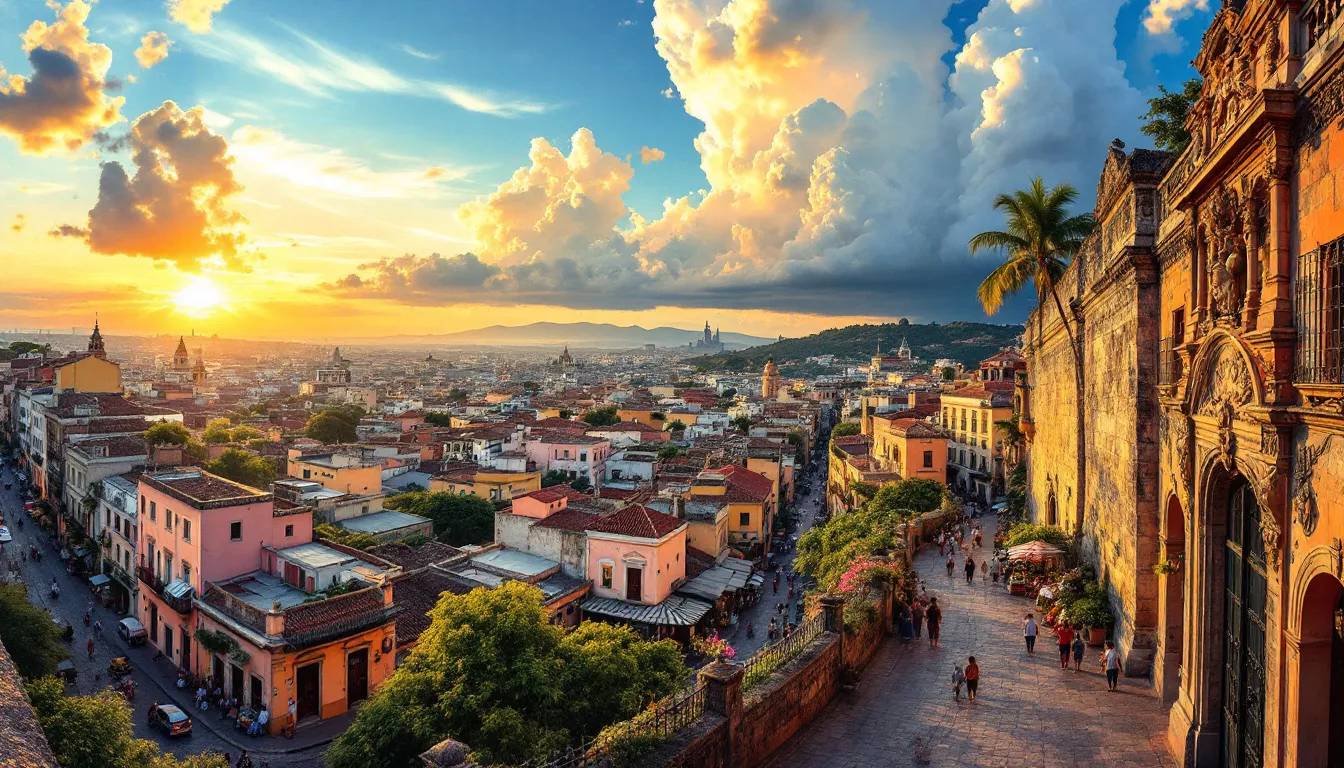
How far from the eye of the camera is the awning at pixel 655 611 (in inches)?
1110

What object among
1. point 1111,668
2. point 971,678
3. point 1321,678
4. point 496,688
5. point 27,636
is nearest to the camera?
point 1321,678

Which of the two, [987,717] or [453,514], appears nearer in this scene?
[987,717]

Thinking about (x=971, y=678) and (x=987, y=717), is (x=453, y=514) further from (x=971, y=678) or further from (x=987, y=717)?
(x=987, y=717)

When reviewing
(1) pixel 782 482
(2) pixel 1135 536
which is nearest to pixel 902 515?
(2) pixel 1135 536

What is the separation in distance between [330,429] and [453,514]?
123 ft

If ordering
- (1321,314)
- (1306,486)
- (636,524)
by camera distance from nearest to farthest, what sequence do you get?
(1321,314) → (1306,486) → (636,524)

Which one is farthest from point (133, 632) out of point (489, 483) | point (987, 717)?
point (987, 717)

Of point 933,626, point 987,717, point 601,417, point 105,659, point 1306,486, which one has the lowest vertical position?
point 105,659

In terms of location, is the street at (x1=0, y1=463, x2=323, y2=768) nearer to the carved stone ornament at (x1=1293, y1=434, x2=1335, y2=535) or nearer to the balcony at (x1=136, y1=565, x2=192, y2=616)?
the balcony at (x1=136, y1=565, x2=192, y2=616)

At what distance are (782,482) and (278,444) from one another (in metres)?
36.2

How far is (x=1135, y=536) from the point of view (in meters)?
12.9

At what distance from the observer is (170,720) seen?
21.2m

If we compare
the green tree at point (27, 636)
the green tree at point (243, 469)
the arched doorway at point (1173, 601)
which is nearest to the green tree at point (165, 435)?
the green tree at point (243, 469)

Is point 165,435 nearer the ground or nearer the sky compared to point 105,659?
nearer the sky
